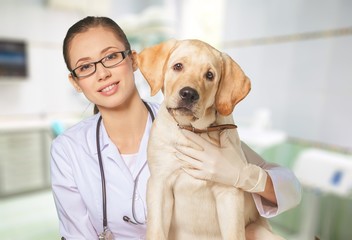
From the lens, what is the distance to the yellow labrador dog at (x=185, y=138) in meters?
0.68

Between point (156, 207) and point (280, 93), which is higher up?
point (280, 93)

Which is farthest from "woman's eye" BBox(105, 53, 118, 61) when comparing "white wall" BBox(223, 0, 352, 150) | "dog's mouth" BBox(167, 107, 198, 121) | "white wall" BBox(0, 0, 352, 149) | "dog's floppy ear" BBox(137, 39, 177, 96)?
"white wall" BBox(223, 0, 352, 150)

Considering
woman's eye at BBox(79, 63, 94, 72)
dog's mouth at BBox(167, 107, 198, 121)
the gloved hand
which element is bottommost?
the gloved hand

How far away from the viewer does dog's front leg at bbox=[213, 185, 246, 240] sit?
0.74m

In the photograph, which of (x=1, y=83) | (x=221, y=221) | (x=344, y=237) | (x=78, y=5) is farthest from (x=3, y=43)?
(x=344, y=237)

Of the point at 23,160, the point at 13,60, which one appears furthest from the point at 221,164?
the point at 13,60

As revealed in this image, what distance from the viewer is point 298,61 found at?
2.43 meters

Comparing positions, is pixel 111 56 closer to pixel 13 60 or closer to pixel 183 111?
pixel 183 111

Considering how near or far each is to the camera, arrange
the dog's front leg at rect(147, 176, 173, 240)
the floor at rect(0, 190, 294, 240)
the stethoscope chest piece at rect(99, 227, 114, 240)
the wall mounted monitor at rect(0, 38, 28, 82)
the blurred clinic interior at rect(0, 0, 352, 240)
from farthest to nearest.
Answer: the wall mounted monitor at rect(0, 38, 28, 82), the floor at rect(0, 190, 294, 240), the blurred clinic interior at rect(0, 0, 352, 240), the stethoscope chest piece at rect(99, 227, 114, 240), the dog's front leg at rect(147, 176, 173, 240)

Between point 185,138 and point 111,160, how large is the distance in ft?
0.90

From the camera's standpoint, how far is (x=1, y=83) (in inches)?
136

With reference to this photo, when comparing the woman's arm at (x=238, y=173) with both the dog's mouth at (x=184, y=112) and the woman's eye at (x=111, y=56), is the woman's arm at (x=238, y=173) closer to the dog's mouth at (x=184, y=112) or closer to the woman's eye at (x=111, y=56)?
the dog's mouth at (x=184, y=112)

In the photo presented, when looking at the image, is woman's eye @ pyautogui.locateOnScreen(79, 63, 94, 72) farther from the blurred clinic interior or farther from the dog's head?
the blurred clinic interior

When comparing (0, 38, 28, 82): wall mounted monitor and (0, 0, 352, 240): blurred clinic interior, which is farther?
(0, 38, 28, 82): wall mounted monitor
